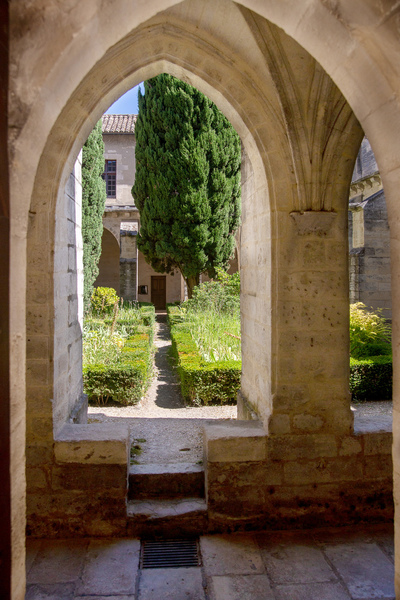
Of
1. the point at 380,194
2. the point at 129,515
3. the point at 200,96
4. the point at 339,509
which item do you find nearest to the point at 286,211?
the point at 339,509

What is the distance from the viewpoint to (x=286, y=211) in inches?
122

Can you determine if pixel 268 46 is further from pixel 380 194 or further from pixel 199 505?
pixel 380 194

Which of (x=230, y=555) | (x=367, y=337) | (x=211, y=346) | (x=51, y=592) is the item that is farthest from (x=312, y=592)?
(x=367, y=337)

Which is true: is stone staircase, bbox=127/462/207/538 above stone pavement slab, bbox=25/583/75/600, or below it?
above

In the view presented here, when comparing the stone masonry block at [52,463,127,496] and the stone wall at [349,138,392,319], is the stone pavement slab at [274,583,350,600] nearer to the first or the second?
the stone masonry block at [52,463,127,496]

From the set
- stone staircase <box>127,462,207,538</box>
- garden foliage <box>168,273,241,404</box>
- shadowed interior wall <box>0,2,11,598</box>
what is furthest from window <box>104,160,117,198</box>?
shadowed interior wall <box>0,2,11,598</box>

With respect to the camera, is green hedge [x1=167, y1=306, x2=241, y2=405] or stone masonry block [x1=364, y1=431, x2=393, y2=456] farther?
green hedge [x1=167, y1=306, x2=241, y2=405]

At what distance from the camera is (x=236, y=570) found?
258cm

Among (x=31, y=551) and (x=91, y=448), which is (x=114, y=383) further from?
(x=31, y=551)

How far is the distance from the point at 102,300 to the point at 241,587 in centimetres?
1000

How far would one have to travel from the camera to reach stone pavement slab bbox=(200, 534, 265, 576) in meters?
2.59

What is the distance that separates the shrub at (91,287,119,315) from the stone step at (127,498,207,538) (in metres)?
9.03

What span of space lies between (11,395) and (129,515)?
204 centimetres

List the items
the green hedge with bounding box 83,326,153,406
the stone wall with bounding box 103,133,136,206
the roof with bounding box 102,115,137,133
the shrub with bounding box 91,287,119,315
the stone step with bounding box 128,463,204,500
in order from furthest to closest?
1. the stone wall with bounding box 103,133,136,206
2. the roof with bounding box 102,115,137,133
3. the shrub with bounding box 91,287,119,315
4. the green hedge with bounding box 83,326,153,406
5. the stone step with bounding box 128,463,204,500
